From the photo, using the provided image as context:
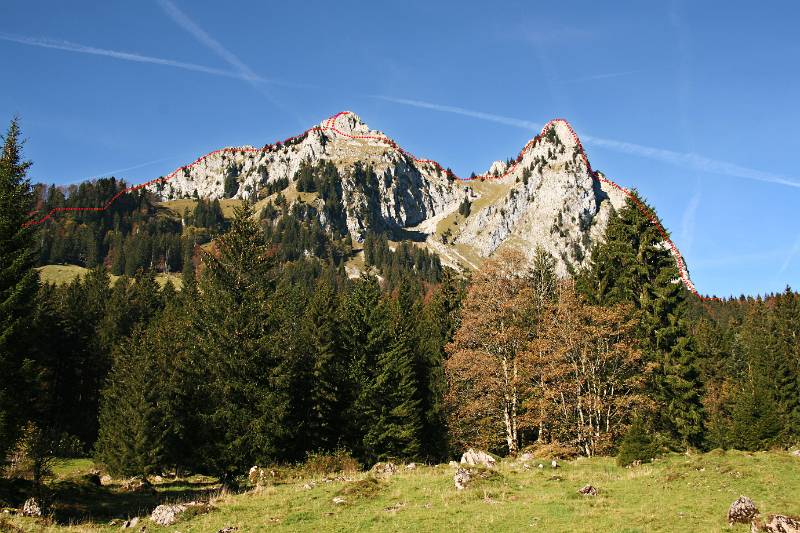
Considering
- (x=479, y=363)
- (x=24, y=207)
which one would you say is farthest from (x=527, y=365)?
(x=24, y=207)

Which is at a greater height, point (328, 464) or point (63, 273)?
point (63, 273)

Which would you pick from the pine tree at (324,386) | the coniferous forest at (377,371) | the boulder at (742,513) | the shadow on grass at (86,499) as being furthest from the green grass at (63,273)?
the boulder at (742,513)

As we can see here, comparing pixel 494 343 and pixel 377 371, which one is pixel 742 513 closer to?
pixel 494 343

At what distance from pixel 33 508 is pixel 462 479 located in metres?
17.7

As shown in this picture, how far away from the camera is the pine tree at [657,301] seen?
39.2 m

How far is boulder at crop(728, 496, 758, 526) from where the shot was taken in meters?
13.7

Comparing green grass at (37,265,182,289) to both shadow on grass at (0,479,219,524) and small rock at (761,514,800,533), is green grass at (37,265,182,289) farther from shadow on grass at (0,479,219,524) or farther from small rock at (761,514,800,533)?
small rock at (761,514,800,533)

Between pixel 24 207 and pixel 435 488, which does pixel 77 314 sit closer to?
pixel 24 207

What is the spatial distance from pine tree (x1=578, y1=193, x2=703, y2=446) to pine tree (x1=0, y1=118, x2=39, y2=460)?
131ft

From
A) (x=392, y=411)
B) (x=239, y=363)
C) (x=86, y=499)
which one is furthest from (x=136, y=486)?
(x=392, y=411)

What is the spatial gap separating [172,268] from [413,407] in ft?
576

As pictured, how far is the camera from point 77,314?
76062mm

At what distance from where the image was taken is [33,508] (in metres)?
20.9

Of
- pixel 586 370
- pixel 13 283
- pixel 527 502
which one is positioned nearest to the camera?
pixel 527 502
